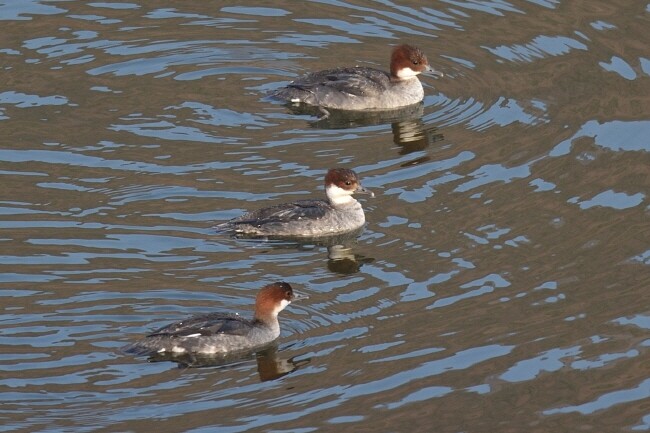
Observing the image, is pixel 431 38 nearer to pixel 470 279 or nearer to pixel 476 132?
pixel 476 132

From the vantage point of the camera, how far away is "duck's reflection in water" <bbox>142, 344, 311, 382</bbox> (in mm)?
14422

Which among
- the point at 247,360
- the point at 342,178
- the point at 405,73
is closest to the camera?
the point at 247,360

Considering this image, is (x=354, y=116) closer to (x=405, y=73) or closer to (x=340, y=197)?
(x=405, y=73)

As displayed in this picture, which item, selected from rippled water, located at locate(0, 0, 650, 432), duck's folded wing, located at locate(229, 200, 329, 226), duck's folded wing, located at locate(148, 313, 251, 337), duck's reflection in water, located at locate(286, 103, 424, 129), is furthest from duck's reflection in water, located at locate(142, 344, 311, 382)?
duck's reflection in water, located at locate(286, 103, 424, 129)

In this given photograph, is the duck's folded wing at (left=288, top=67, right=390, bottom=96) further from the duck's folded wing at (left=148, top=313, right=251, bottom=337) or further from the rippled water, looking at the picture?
the duck's folded wing at (left=148, top=313, right=251, bottom=337)

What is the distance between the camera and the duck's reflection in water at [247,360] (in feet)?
47.3

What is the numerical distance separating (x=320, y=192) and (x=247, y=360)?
467cm

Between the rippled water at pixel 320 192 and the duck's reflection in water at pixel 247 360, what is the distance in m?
0.05

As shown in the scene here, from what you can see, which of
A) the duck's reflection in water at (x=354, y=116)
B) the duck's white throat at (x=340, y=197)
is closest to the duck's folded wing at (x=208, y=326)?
the duck's white throat at (x=340, y=197)

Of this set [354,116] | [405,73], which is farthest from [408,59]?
[354,116]

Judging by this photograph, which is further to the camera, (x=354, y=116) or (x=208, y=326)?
(x=354, y=116)

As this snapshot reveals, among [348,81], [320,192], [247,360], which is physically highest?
[348,81]

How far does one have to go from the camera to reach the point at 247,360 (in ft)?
48.5

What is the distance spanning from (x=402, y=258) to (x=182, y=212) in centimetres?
283
